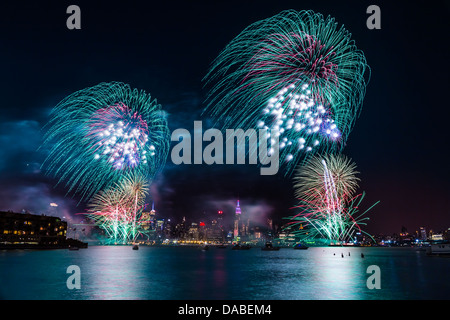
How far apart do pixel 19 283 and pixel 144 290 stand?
17.5m

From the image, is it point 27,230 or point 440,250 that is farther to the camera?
point 27,230

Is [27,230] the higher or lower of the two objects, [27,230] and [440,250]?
the higher

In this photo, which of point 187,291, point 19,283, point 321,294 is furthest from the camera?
point 19,283

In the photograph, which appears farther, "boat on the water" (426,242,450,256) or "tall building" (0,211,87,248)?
"tall building" (0,211,87,248)

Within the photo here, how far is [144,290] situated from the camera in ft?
134

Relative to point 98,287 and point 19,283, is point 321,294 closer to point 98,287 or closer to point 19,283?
point 98,287

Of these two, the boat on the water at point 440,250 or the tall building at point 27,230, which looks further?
the tall building at point 27,230
